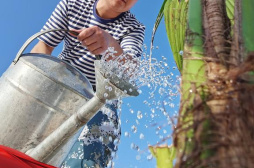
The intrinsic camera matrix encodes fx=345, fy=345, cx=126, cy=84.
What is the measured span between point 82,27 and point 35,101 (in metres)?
0.63

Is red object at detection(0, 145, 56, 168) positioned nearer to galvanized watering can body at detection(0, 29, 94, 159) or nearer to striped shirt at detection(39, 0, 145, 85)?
galvanized watering can body at detection(0, 29, 94, 159)

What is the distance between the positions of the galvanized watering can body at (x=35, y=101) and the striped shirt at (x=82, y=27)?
39cm

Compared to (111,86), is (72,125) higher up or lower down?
lower down

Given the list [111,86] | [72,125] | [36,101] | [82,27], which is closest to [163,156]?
[111,86]

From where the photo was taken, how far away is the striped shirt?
1588 mm

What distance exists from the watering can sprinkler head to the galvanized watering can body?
230 millimetres

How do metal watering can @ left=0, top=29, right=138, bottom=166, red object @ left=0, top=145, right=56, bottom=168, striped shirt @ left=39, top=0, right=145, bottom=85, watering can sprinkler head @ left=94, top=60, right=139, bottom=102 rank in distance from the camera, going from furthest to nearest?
striped shirt @ left=39, top=0, right=145, bottom=85 < metal watering can @ left=0, top=29, right=138, bottom=166 < watering can sprinkler head @ left=94, top=60, right=139, bottom=102 < red object @ left=0, top=145, right=56, bottom=168

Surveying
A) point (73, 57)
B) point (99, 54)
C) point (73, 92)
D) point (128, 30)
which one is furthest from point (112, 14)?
point (73, 92)

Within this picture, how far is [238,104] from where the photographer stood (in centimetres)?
40

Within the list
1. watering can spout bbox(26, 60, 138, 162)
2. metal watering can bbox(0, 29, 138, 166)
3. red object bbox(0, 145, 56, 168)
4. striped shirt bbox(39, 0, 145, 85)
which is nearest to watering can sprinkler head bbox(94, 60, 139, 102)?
watering can spout bbox(26, 60, 138, 162)

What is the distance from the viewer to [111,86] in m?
0.92

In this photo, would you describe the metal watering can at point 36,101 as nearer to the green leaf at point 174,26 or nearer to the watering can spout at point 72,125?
the watering can spout at point 72,125

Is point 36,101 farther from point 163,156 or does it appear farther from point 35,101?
point 163,156

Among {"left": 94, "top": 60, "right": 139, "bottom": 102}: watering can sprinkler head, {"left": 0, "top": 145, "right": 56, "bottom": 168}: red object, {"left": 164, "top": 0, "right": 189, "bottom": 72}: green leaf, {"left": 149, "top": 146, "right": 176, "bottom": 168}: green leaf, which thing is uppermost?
{"left": 164, "top": 0, "right": 189, "bottom": 72}: green leaf
